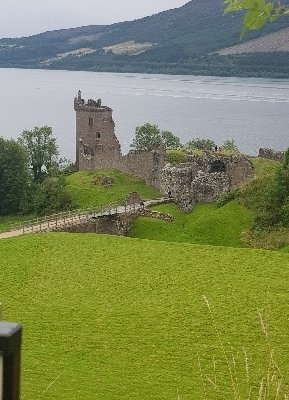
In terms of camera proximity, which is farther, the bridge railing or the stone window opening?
the stone window opening

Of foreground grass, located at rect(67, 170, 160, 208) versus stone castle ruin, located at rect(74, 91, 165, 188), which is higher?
stone castle ruin, located at rect(74, 91, 165, 188)

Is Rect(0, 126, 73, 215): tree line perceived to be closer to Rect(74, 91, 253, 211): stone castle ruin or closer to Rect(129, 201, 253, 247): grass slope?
Rect(74, 91, 253, 211): stone castle ruin

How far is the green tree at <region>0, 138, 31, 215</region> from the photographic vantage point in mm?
48562

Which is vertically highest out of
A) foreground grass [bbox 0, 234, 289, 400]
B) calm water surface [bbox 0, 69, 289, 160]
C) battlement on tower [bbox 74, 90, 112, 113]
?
battlement on tower [bbox 74, 90, 112, 113]

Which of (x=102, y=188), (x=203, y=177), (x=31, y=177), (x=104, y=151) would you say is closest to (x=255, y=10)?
(x=203, y=177)

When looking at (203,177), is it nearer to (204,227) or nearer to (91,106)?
(204,227)

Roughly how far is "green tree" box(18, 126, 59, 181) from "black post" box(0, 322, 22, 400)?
53672 mm

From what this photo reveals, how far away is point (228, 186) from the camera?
39.4 m

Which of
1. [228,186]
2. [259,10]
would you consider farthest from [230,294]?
[228,186]

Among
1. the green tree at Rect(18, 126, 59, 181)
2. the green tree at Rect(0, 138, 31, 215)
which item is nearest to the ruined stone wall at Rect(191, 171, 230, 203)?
the green tree at Rect(0, 138, 31, 215)

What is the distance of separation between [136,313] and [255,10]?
12.9 meters

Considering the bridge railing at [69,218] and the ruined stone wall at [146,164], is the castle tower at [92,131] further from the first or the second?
the bridge railing at [69,218]

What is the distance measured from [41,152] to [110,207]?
70.8ft

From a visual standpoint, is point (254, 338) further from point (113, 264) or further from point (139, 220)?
point (139, 220)
